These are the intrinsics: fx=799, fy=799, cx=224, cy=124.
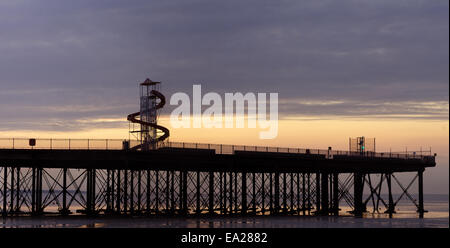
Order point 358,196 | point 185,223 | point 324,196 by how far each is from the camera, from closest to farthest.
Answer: point 185,223
point 324,196
point 358,196

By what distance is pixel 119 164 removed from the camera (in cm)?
9169

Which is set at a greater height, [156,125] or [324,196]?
[156,125]

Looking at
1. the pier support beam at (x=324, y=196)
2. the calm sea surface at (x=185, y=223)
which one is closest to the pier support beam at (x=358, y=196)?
the pier support beam at (x=324, y=196)

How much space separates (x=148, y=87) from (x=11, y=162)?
26196 mm

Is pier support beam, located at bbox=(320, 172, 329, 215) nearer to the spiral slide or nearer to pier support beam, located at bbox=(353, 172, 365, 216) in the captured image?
pier support beam, located at bbox=(353, 172, 365, 216)

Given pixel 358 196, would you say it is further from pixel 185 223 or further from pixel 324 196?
pixel 185 223

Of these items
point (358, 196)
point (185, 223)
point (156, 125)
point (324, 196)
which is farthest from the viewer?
point (358, 196)

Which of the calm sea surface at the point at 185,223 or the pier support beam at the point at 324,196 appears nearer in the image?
the calm sea surface at the point at 185,223

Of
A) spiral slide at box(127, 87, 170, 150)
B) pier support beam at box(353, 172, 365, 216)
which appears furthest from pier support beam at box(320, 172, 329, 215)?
spiral slide at box(127, 87, 170, 150)

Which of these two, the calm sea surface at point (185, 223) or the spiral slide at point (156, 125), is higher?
the spiral slide at point (156, 125)

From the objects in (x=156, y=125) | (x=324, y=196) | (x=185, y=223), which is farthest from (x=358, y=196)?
(x=185, y=223)

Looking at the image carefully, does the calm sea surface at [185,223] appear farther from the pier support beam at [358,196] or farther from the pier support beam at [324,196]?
the pier support beam at [358,196]
